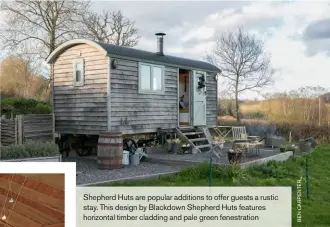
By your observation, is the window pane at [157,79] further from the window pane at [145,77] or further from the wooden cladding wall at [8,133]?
the wooden cladding wall at [8,133]

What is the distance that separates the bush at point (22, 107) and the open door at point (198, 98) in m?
4.92

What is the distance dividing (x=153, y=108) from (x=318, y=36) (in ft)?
16.9

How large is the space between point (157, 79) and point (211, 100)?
2941mm

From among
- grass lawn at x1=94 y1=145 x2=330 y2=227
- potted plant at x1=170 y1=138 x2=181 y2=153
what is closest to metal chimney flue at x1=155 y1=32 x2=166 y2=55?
A: potted plant at x1=170 y1=138 x2=181 y2=153

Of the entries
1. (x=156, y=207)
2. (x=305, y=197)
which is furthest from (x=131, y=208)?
(x=305, y=197)

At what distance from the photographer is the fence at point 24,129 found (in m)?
8.50

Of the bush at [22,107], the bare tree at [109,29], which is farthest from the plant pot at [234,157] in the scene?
the bush at [22,107]

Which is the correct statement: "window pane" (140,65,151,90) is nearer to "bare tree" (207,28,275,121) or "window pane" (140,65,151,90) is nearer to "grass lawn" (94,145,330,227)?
"grass lawn" (94,145,330,227)

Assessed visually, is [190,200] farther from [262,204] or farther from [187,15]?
[187,15]

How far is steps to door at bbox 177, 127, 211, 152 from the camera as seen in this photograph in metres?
10.1

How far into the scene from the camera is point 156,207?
2445 mm

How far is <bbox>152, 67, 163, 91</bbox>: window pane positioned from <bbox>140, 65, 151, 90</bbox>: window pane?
225 mm

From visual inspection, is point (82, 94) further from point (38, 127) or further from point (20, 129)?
point (20, 129)
